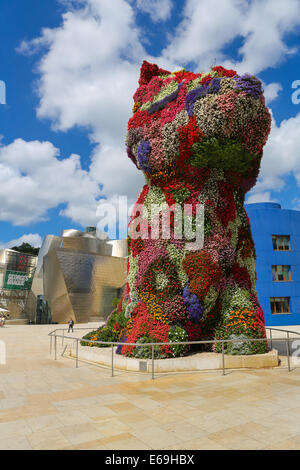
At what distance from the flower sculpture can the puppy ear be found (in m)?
1.24

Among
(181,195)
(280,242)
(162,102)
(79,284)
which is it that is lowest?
(79,284)

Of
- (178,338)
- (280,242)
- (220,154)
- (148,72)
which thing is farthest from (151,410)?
(280,242)

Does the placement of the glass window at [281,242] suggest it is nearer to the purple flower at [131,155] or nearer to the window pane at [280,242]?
the window pane at [280,242]

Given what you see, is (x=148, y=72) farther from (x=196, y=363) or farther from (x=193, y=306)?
(x=196, y=363)

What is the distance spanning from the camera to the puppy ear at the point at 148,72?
1277 centimetres

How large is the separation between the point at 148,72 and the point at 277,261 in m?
22.9

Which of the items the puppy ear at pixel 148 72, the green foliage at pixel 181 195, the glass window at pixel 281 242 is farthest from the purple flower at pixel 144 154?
the glass window at pixel 281 242

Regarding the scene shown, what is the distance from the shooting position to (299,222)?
105ft

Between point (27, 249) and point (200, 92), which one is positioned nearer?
point (200, 92)

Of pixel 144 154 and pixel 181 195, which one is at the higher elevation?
pixel 144 154

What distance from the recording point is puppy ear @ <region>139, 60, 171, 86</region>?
41.9ft

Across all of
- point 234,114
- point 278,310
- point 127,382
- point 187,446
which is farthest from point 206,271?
point 278,310

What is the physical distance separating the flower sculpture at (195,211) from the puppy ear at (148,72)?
4.08 ft

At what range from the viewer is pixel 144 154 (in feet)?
37.5
